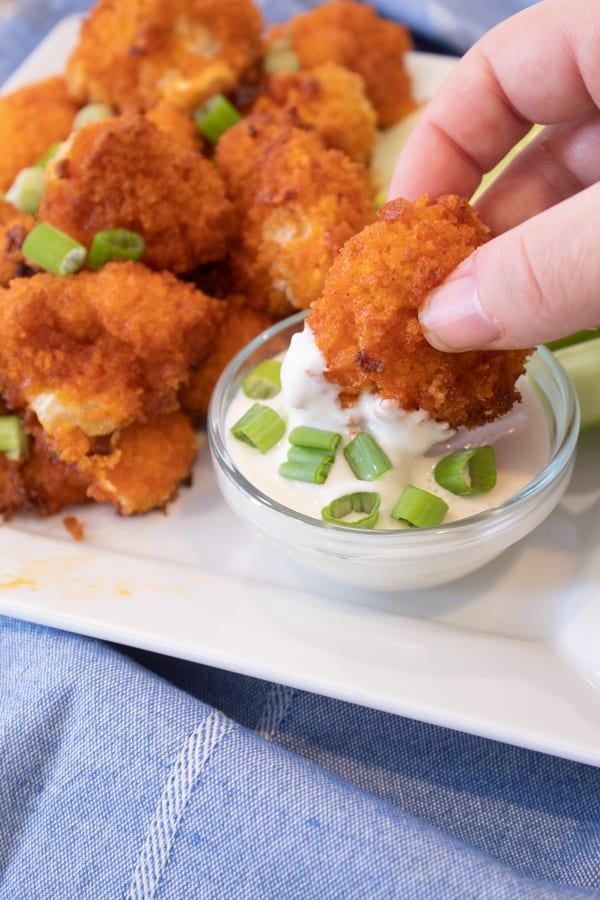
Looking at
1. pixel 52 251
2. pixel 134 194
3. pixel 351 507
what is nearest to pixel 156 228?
pixel 134 194

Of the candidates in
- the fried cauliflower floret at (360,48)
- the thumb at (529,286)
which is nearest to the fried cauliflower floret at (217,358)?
the thumb at (529,286)

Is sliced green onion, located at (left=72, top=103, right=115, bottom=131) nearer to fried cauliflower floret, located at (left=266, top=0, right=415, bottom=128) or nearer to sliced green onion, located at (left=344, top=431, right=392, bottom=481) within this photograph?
fried cauliflower floret, located at (left=266, top=0, right=415, bottom=128)

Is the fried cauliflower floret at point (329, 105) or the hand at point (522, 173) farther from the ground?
the hand at point (522, 173)

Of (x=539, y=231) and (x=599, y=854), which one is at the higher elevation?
(x=539, y=231)

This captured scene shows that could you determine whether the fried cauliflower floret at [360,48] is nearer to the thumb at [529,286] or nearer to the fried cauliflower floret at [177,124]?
the fried cauliflower floret at [177,124]

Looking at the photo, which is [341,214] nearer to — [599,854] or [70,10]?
[599,854]

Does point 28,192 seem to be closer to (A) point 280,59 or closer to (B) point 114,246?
(B) point 114,246

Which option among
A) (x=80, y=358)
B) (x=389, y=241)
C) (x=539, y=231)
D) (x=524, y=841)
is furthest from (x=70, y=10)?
(x=524, y=841)
